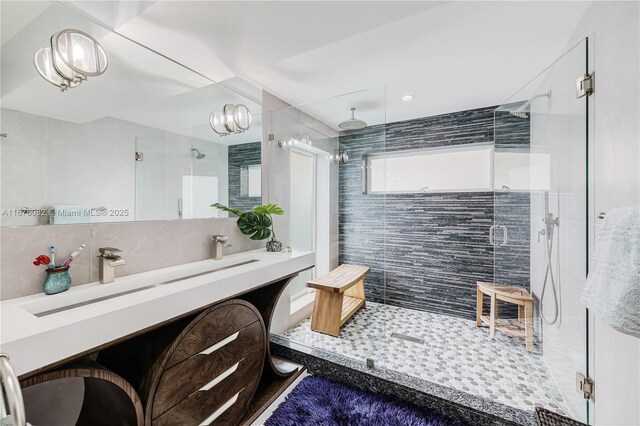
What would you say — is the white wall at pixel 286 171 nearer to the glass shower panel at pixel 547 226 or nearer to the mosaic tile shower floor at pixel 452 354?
the mosaic tile shower floor at pixel 452 354

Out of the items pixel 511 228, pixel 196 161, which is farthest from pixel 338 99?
pixel 511 228

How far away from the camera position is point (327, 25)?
136 cm

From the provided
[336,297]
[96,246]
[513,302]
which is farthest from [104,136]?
[513,302]

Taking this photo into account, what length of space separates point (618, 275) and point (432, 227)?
8.23ft

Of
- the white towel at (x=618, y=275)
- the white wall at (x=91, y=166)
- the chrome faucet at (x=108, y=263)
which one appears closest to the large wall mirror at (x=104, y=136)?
the white wall at (x=91, y=166)

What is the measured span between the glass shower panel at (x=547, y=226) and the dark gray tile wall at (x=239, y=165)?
219cm

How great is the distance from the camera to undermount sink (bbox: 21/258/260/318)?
1.02 metres

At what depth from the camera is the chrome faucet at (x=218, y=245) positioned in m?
1.84

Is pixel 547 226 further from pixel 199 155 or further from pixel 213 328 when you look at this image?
pixel 199 155

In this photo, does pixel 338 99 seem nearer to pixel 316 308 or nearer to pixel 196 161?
pixel 196 161

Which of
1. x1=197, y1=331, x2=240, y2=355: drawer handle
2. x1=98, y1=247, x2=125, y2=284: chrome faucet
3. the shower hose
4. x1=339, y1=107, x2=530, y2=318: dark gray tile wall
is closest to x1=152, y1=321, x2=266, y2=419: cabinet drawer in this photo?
x1=197, y1=331, x2=240, y2=355: drawer handle

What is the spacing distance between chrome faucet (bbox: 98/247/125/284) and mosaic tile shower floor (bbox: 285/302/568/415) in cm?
158

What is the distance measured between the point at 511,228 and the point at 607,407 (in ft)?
4.41

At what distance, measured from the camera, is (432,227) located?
10.5ft
